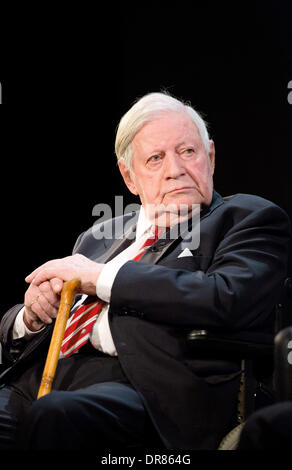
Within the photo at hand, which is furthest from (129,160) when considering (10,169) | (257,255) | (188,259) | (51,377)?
(10,169)

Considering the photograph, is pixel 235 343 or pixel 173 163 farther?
pixel 173 163

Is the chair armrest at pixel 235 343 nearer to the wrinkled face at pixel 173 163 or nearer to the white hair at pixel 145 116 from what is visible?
the wrinkled face at pixel 173 163

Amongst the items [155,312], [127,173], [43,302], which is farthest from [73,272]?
[127,173]

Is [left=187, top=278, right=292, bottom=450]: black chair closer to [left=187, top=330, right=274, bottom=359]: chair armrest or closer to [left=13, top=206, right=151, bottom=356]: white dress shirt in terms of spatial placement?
[left=187, top=330, right=274, bottom=359]: chair armrest

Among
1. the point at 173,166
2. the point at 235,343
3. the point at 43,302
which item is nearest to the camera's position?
the point at 235,343

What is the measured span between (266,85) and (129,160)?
1094mm

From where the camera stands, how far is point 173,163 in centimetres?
229

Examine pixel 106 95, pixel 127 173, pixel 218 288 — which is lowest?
pixel 218 288

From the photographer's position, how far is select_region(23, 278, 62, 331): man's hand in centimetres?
207

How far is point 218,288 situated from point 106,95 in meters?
2.18

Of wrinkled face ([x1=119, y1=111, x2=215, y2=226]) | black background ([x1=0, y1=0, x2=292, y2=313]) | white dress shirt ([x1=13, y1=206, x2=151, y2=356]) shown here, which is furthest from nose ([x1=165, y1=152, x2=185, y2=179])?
black background ([x1=0, y1=0, x2=292, y2=313])

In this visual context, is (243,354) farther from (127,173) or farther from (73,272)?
(127,173)
